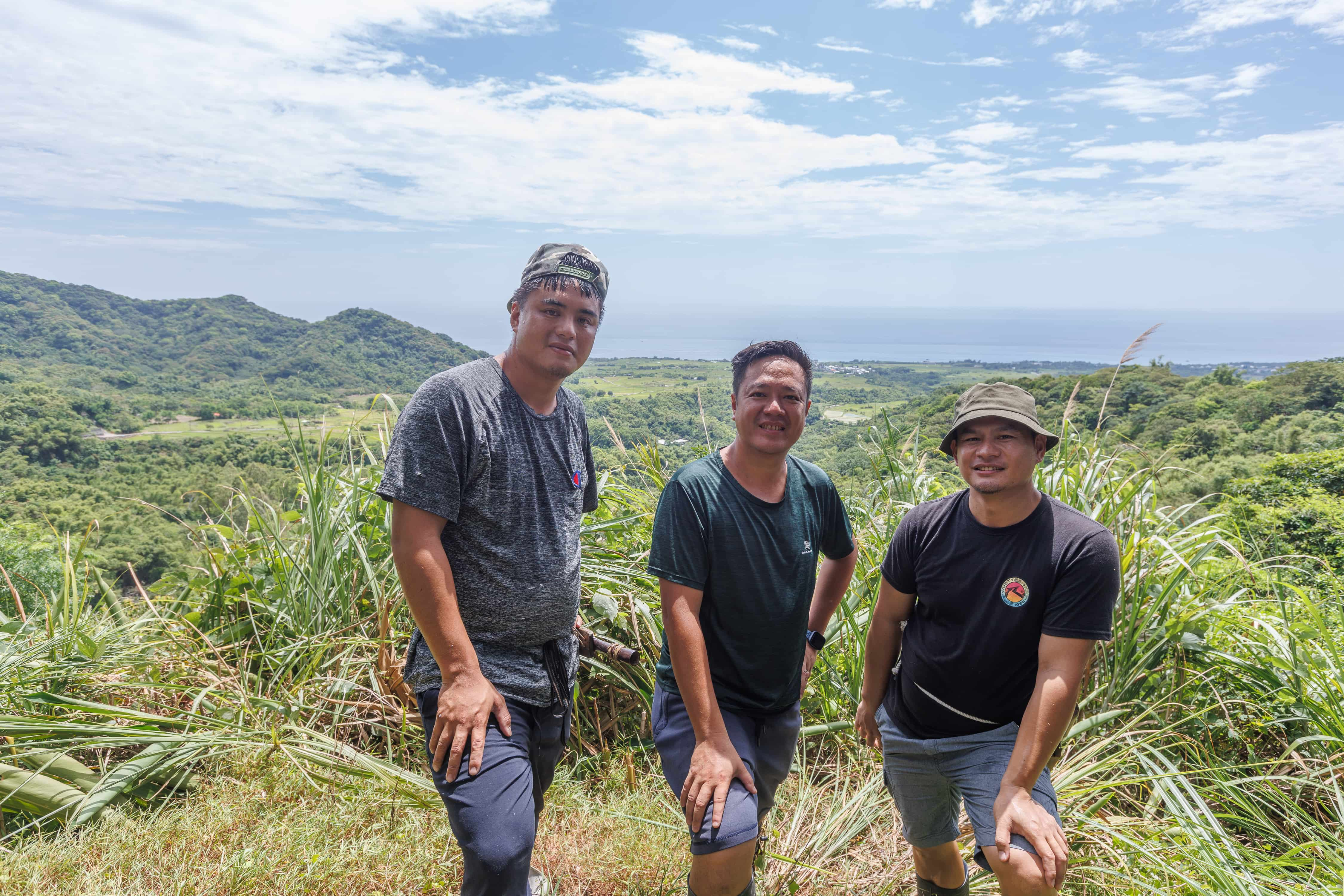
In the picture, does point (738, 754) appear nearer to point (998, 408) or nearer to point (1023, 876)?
point (1023, 876)

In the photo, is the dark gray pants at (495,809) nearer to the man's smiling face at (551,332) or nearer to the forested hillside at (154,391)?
the man's smiling face at (551,332)

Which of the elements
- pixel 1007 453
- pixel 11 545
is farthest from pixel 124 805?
pixel 11 545

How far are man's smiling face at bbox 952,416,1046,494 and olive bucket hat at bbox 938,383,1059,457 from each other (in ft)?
0.07

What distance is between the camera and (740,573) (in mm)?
1854

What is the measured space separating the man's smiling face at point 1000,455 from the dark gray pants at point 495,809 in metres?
1.41

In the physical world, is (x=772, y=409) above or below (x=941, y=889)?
above

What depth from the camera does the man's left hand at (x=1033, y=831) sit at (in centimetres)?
159

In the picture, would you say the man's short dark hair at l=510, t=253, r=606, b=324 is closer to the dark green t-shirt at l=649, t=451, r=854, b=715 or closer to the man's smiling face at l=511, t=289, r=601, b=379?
the man's smiling face at l=511, t=289, r=601, b=379

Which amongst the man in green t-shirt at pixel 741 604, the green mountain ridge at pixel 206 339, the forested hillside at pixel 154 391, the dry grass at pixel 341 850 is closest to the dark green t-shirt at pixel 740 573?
the man in green t-shirt at pixel 741 604

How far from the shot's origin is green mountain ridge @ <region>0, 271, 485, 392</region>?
50.2 meters

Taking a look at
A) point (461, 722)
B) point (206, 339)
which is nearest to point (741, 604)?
point (461, 722)

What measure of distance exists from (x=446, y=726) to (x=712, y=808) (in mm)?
687

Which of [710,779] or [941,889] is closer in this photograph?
[710,779]

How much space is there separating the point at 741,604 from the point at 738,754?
1.28 feet
